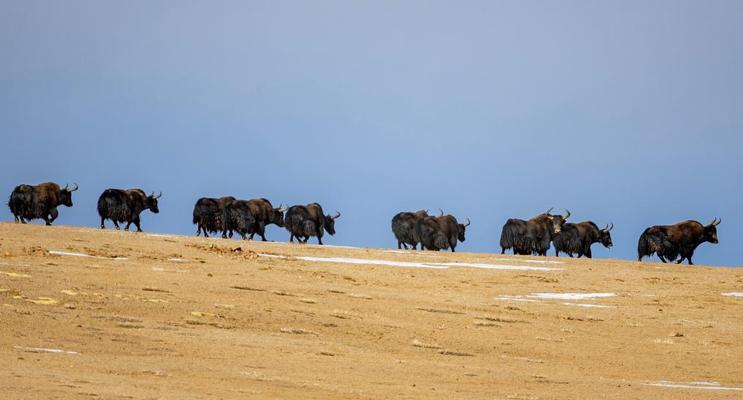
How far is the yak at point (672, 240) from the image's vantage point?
5134 centimetres

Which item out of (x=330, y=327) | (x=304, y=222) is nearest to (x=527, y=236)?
(x=304, y=222)

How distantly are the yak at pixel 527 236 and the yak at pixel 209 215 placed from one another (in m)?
12.4

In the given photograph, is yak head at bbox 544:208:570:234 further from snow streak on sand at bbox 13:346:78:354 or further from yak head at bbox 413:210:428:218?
snow streak on sand at bbox 13:346:78:354

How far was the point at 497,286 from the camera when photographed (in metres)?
32.1

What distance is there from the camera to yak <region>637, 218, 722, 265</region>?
51.3m

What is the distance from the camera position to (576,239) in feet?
188

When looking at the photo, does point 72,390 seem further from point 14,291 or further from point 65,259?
point 65,259

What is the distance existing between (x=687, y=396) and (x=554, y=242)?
131 ft

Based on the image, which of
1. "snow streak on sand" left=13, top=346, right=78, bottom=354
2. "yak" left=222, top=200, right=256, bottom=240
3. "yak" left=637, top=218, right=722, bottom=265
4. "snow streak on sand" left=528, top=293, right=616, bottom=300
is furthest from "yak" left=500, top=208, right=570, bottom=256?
"snow streak on sand" left=13, top=346, right=78, bottom=354

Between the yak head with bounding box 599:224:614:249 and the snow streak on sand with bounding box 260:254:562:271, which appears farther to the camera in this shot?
the yak head with bounding box 599:224:614:249

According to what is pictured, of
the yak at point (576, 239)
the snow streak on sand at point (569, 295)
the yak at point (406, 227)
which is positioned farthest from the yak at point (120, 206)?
the snow streak on sand at point (569, 295)

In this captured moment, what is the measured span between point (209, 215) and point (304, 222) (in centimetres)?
440

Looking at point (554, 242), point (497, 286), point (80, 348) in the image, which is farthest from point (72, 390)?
point (554, 242)

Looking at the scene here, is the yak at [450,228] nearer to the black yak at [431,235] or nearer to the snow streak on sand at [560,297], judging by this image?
the black yak at [431,235]
